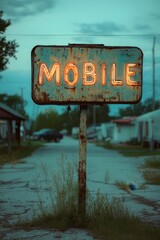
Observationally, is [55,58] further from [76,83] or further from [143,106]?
[143,106]

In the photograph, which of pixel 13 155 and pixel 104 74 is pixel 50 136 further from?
pixel 104 74

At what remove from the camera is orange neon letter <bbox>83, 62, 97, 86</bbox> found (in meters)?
7.45

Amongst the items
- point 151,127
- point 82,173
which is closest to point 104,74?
point 82,173

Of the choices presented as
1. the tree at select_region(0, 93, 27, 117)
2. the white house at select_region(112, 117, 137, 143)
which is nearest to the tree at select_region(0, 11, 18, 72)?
the white house at select_region(112, 117, 137, 143)

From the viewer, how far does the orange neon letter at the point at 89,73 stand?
24.4 ft

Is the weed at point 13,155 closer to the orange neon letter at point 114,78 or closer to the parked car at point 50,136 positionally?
the orange neon letter at point 114,78

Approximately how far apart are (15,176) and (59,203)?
8.02m

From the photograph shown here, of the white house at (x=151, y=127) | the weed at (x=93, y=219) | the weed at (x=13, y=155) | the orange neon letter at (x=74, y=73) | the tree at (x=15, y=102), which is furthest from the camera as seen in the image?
the tree at (x=15, y=102)

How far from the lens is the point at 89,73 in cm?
747

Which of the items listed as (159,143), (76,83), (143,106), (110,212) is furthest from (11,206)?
(143,106)

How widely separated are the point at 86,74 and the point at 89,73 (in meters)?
0.05

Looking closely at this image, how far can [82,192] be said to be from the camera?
7.57 meters

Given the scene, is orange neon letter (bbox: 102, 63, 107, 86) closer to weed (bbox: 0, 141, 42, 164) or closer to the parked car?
weed (bbox: 0, 141, 42, 164)

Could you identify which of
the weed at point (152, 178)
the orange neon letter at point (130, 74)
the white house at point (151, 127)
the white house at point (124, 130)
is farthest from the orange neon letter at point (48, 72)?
the white house at point (124, 130)
